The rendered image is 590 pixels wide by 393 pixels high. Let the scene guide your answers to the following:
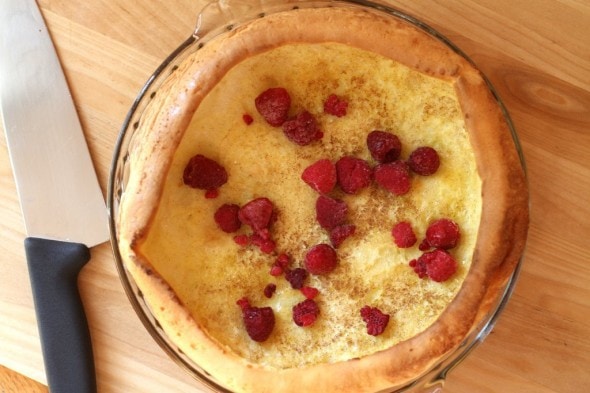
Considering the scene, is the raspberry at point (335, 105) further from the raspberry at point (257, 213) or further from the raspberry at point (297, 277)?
the raspberry at point (297, 277)

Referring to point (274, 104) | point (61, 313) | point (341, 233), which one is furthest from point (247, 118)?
point (61, 313)

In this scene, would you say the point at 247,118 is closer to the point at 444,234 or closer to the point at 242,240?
the point at 242,240

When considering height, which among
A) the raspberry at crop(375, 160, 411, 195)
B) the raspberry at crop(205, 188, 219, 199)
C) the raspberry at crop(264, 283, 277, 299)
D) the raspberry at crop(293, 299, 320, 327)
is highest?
the raspberry at crop(205, 188, 219, 199)

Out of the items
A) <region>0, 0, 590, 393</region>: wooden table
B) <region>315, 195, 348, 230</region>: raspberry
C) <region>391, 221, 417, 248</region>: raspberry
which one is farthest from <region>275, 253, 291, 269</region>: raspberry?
<region>0, 0, 590, 393</region>: wooden table

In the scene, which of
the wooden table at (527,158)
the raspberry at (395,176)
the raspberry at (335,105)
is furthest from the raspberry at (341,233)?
the wooden table at (527,158)

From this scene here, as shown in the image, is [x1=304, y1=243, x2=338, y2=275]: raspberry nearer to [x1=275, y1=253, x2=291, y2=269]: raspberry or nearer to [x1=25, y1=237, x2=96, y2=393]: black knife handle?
[x1=275, y1=253, x2=291, y2=269]: raspberry

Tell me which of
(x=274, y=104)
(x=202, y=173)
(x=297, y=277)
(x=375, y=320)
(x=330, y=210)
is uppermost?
(x=274, y=104)
